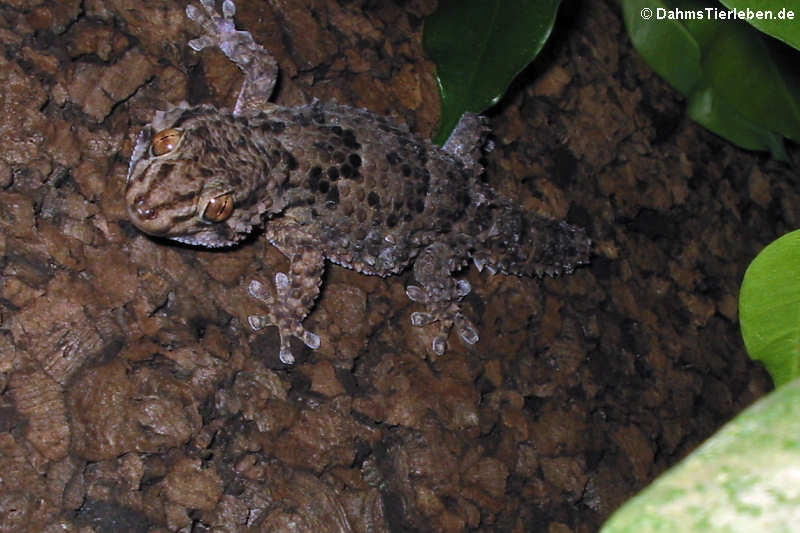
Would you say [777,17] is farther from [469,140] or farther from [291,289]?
[291,289]

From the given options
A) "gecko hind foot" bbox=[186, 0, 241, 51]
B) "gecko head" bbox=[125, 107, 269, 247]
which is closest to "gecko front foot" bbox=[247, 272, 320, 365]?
"gecko head" bbox=[125, 107, 269, 247]

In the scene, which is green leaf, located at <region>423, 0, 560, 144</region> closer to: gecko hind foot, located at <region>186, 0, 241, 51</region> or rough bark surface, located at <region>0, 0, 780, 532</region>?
rough bark surface, located at <region>0, 0, 780, 532</region>

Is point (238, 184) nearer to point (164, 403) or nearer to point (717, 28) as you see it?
point (164, 403)

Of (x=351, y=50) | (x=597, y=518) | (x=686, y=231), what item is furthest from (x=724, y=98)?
(x=597, y=518)

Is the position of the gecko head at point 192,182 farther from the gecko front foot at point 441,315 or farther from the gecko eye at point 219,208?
the gecko front foot at point 441,315

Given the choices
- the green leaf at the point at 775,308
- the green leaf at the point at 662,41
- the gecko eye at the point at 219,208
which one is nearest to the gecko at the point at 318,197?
the gecko eye at the point at 219,208

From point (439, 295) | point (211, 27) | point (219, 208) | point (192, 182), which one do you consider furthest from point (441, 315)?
point (211, 27)
